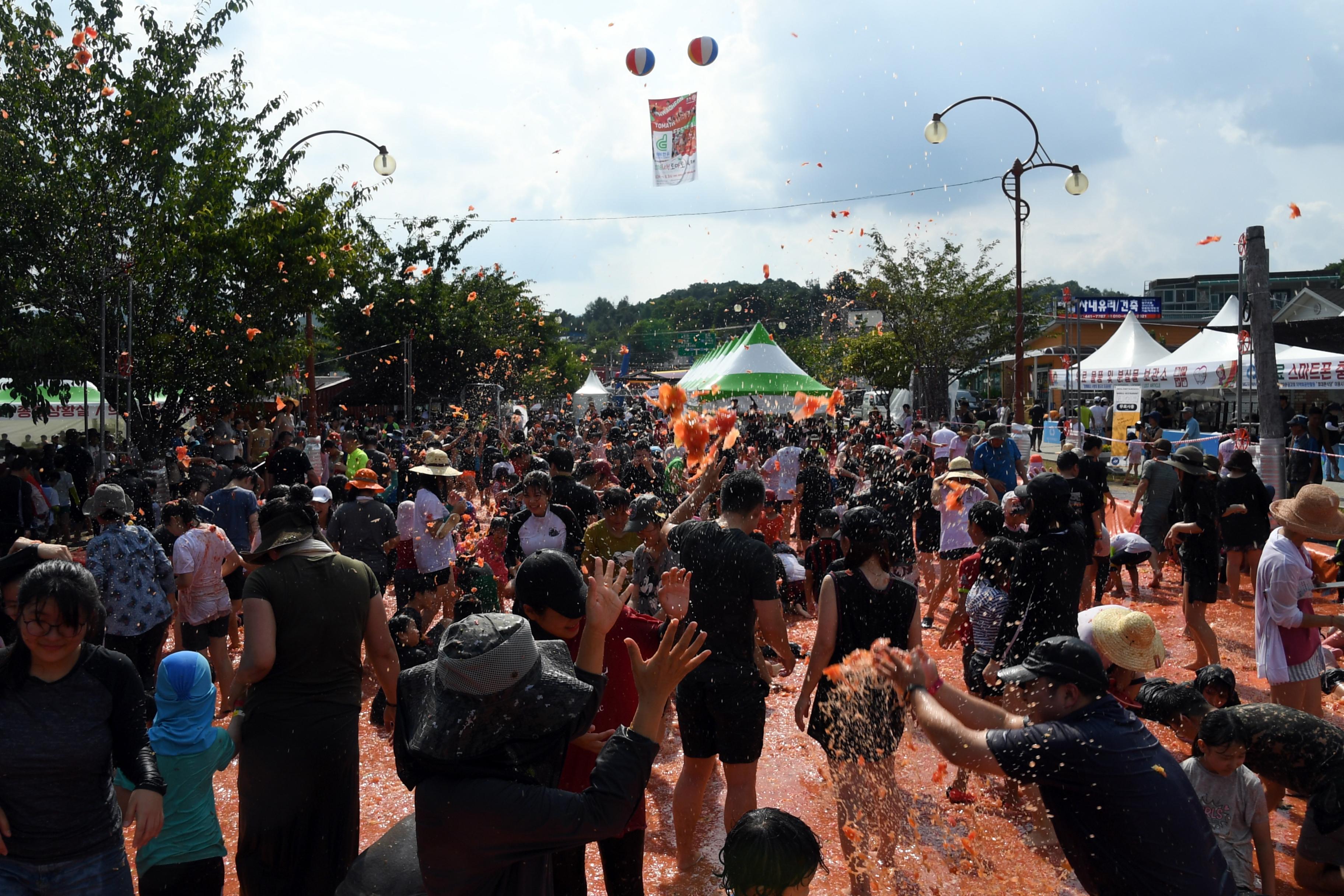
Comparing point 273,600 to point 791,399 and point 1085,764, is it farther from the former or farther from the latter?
point 791,399

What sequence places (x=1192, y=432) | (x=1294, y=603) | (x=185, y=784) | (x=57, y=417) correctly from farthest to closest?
(x=57, y=417)
(x=1192, y=432)
(x=1294, y=603)
(x=185, y=784)

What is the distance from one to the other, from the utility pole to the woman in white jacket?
321 cm

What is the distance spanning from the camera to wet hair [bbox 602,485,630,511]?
5.48 metres

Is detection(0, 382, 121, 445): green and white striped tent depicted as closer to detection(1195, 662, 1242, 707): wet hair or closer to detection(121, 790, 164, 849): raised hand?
detection(121, 790, 164, 849): raised hand

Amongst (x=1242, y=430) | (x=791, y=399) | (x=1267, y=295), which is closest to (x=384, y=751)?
(x=1267, y=295)

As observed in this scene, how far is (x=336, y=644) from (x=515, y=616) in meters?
1.57

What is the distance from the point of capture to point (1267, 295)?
7.54 m

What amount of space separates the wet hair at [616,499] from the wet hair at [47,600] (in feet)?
9.84

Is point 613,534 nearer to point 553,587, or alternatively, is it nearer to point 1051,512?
point 1051,512

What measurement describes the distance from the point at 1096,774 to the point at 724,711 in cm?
169

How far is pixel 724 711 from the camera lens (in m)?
3.87

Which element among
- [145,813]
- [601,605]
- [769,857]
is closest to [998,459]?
[601,605]

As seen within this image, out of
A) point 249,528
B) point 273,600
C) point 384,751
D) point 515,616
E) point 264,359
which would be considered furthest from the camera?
point 264,359

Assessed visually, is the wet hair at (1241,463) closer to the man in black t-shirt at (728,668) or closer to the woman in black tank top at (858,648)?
the woman in black tank top at (858,648)
